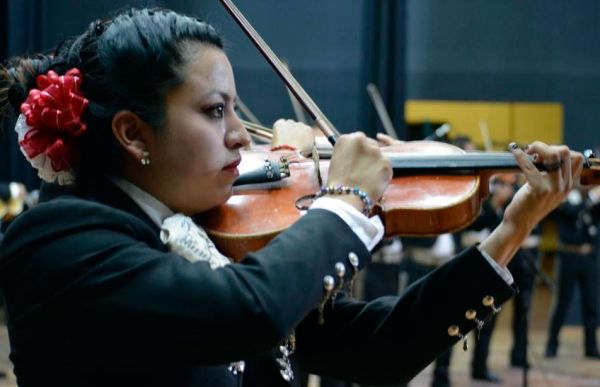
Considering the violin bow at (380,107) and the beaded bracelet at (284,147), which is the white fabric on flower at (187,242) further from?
the violin bow at (380,107)

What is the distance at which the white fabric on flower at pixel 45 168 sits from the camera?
1317 millimetres

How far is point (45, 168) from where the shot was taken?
1.32m

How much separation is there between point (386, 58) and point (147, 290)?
696 centimetres

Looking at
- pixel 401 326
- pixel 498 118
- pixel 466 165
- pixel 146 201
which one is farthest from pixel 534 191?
pixel 498 118

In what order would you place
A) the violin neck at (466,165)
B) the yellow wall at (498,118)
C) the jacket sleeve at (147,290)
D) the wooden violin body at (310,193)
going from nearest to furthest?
the jacket sleeve at (147,290) < the wooden violin body at (310,193) < the violin neck at (466,165) < the yellow wall at (498,118)

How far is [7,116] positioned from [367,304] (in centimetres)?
62

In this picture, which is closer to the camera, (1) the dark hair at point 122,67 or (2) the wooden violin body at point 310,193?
(1) the dark hair at point 122,67

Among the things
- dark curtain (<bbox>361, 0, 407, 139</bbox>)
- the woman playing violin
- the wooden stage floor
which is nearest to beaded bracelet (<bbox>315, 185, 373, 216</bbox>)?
the woman playing violin

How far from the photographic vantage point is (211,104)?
127 centimetres

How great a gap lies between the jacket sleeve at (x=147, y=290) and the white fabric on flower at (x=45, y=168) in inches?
4.8

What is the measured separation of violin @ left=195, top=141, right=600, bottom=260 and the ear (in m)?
0.17

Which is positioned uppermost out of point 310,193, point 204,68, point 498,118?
point 204,68

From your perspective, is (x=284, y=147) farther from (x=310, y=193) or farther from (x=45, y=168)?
(x=45, y=168)

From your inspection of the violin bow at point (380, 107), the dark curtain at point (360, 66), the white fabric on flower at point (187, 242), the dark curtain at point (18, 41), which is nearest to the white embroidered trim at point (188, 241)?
the white fabric on flower at point (187, 242)
